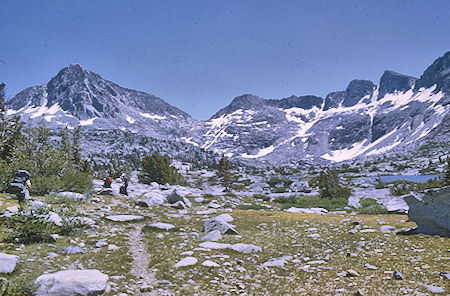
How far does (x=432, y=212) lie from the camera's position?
452 inches

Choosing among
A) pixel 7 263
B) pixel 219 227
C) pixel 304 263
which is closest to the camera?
pixel 7 263

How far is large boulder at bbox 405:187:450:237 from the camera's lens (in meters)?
11.0

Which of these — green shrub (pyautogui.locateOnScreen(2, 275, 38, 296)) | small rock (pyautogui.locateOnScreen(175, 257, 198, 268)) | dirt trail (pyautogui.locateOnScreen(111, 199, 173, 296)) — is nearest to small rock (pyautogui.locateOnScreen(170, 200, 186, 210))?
dirt trail (pyautogui.locateOnScreen(111, 199, 173, 296))

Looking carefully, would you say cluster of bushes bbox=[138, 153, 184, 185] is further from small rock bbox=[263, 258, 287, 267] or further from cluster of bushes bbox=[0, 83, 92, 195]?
small rock bbox=[263, 258, 287, 267]

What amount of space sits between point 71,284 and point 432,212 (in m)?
14.3

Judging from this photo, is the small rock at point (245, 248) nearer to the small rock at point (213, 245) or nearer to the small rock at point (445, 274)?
the small rock at point (213, 245)

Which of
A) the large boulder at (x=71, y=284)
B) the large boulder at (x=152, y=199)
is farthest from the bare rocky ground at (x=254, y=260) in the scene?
the large boulder at (x=152, y=199)

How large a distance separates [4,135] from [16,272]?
2079 cm

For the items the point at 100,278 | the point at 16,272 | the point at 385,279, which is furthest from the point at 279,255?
the point at 16,272

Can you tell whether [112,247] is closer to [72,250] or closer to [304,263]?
[72,250]

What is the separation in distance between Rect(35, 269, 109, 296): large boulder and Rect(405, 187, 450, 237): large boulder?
13.4 meters

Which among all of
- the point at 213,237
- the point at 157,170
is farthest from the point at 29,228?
the point at 157,170

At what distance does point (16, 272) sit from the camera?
24.2 ft

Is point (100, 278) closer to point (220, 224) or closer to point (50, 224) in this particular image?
point (50, 224)
